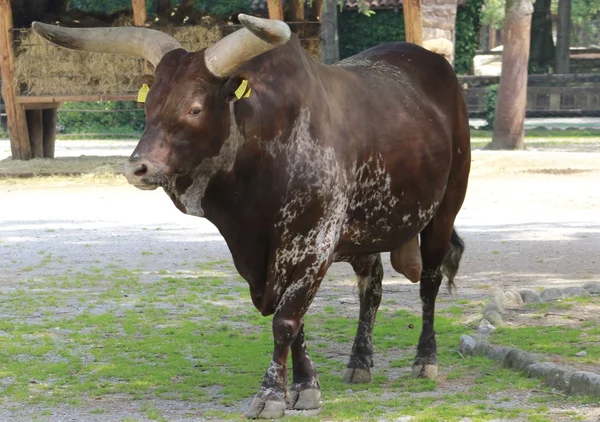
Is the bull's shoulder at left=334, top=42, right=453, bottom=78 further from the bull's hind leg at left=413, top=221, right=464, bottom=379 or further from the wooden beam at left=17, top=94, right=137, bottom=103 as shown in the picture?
the wooden beam at left=17, top=94, right=137, bottom=103

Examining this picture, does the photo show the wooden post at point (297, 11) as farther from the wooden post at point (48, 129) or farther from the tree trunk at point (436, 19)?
the wooden post at point (48, 129)

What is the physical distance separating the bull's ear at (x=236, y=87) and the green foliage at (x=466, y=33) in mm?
28048

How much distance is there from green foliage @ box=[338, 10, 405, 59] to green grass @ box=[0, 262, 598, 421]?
2427cm

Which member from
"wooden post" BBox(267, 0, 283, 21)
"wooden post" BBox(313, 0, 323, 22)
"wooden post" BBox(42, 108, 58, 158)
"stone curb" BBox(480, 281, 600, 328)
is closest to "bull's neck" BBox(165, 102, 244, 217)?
"stone curb" BBox(480, 281, 600, 328)

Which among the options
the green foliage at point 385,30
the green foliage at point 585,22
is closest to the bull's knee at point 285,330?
the green foliage at point 385,30

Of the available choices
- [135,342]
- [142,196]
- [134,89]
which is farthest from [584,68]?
[135,342]

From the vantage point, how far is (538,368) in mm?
6230

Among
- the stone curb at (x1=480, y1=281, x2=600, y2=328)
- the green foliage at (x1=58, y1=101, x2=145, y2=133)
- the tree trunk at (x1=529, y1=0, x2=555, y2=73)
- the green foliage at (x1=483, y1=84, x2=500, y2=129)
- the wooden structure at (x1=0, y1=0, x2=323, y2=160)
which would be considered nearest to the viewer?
the stone curb at (x1=480, y1=281, x2=600, y2=328)

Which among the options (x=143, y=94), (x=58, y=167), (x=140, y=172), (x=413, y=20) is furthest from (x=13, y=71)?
(x=140, y=172)

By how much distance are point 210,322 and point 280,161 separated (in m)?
2.80

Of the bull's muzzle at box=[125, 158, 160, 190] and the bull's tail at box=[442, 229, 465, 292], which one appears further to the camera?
the bull's tail at box=[442, 229, 465, 292]

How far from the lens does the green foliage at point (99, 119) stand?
32969 mm

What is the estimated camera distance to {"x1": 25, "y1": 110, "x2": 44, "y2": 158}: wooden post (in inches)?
807

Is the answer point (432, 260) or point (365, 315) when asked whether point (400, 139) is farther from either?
point (365, 315)
